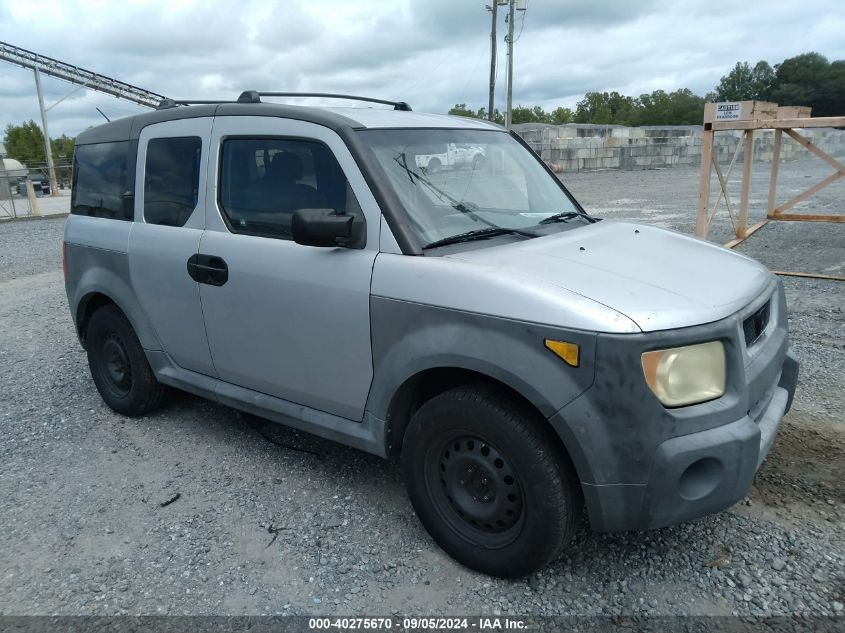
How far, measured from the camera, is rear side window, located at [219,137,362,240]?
319cm

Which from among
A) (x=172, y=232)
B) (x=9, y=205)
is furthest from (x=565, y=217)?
(x=9, y=205)

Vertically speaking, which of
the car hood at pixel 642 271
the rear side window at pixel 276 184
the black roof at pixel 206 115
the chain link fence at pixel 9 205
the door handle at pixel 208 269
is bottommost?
the chain link fence at pixel 9 205

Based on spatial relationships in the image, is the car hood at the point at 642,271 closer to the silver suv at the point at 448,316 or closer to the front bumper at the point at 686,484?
the silver suv at the point at 448,316

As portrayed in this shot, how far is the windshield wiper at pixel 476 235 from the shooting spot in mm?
2970

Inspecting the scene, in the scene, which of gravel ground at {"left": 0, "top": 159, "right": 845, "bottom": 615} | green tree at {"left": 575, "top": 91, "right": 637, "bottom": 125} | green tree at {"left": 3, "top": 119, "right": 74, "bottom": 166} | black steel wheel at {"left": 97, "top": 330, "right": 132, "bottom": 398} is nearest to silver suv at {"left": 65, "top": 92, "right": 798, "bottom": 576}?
black steel wheel at {"left": 97, "top": 330, "right": 132, "bottom": 398}

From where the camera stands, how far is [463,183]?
3.38 meters

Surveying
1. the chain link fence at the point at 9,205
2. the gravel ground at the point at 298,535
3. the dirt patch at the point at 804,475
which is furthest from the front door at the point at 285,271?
the chain link fence at the point at 9,205

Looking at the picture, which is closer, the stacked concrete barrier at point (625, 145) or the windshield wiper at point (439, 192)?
the windshield wiper at point (439, 192)

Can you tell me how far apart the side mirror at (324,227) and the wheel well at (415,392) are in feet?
2.24

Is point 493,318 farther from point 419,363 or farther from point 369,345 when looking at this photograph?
point 369,345

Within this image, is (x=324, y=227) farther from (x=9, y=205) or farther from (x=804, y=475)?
(x=9, y=205)

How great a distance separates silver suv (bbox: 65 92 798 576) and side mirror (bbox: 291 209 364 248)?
0.04 feet

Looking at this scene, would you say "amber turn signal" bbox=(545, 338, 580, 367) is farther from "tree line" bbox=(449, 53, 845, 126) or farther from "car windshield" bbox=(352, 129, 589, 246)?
"tree line" bbox=(449, 53, 845, 126)

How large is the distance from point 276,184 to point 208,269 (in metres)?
0.61
